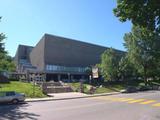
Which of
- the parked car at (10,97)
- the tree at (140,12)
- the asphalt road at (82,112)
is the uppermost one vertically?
the tree at (140,12)

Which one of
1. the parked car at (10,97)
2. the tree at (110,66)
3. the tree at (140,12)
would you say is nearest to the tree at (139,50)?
the tree at (110,66)

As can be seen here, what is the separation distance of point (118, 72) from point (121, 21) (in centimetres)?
4906

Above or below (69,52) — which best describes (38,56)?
below

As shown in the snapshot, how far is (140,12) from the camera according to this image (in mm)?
18328

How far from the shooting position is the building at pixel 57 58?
85312 millimetres

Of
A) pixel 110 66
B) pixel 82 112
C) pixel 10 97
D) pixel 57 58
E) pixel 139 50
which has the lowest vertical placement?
pixel 82 112

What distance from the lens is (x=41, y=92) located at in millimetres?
40500

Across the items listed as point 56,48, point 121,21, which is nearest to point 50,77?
point 56,48

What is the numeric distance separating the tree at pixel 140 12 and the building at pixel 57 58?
59848 millimetres

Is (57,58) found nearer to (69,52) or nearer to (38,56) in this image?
(69,52)

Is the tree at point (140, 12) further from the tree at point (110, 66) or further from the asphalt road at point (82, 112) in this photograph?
the tree at point (110, 66)

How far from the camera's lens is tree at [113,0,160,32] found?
17547 millimetres

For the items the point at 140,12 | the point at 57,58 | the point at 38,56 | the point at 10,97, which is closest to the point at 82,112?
the point at 140,12

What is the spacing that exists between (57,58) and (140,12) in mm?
70869
